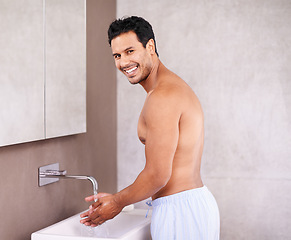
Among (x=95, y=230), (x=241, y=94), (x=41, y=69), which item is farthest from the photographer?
(x=241, y=94)

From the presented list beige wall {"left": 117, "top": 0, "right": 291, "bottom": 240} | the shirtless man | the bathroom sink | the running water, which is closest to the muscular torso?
the shirtless man

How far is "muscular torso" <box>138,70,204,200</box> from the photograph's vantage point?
1.77 metres

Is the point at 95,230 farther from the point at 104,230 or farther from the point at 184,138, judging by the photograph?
the point at 184,138

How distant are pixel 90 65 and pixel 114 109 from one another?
0.48 metres

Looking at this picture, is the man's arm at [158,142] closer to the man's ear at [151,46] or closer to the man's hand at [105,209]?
the man's hand at [105,209]

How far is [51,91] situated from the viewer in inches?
83.7

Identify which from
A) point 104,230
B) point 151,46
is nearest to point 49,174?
point 104,230

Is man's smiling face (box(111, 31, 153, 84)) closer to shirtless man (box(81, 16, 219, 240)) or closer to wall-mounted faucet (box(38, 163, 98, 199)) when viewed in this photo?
shirtless man (box(81, 16, 219, 240))

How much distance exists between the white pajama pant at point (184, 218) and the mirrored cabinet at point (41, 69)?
682 millimetres

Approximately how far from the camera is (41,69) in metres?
2.04

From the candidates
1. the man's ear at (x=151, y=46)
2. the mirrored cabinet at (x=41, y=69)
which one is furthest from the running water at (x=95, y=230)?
the man's ear at (x=151, y=46)

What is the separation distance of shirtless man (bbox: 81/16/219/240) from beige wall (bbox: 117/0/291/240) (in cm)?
100

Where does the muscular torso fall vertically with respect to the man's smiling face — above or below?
below

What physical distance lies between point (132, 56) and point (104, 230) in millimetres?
936
